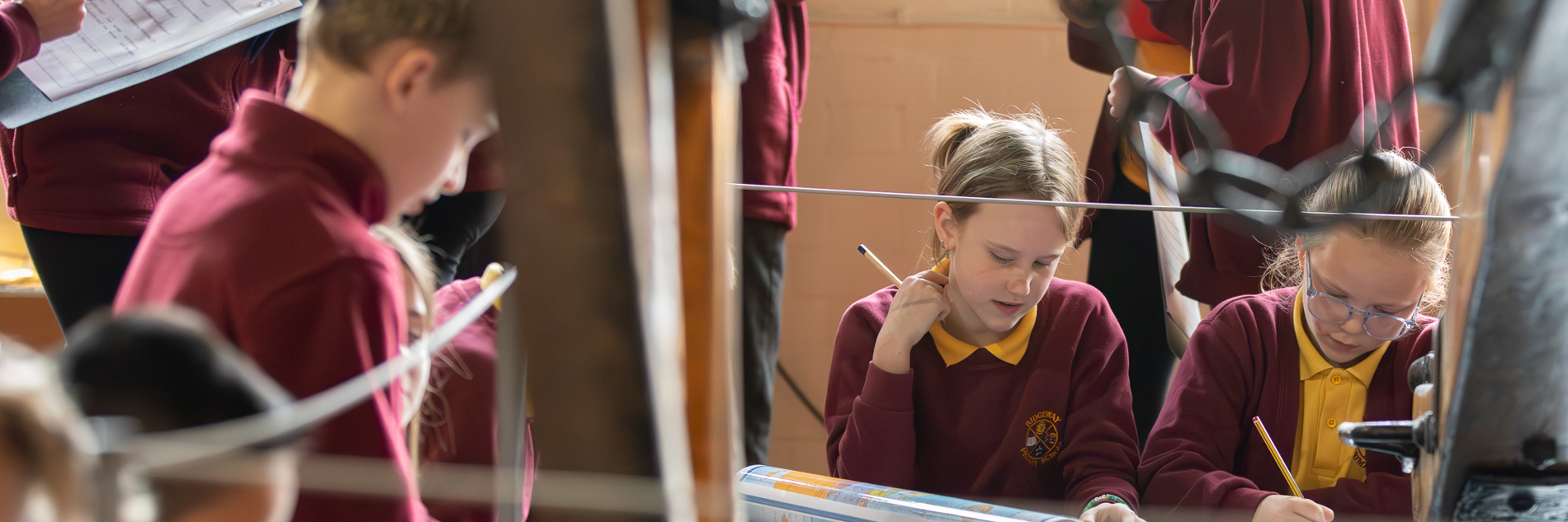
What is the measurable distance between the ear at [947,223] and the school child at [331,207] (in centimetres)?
71

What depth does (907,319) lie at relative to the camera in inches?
42.7

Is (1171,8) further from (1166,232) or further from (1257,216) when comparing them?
(1257,216)

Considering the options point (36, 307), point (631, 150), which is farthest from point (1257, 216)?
point (36, 307)

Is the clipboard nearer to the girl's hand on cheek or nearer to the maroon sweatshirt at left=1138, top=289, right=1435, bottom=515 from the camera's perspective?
the girl's hand on cheek

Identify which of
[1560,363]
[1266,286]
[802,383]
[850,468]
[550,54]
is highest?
[550,54]

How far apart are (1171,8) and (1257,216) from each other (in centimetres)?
70

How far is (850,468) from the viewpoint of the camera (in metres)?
1.05

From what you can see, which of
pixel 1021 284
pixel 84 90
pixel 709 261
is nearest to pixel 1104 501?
pixel 1021 284

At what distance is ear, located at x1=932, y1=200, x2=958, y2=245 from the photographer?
45.6 inches

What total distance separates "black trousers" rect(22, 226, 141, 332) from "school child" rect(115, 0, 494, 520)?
0.47 metres

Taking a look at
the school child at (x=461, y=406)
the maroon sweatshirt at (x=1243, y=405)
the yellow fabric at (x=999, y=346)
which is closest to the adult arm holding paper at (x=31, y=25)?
the school child at (x=461, y=406)

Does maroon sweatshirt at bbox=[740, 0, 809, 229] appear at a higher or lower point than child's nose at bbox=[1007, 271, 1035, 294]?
higher

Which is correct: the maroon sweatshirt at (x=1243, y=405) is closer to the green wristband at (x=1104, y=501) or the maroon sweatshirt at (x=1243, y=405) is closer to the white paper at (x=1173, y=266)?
the green wristband at (x=1104, y=501)

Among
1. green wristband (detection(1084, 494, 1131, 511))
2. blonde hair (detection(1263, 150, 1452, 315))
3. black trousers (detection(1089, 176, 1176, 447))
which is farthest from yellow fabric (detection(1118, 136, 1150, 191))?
green wristband (detection(1084, 494, 1131, 511))
